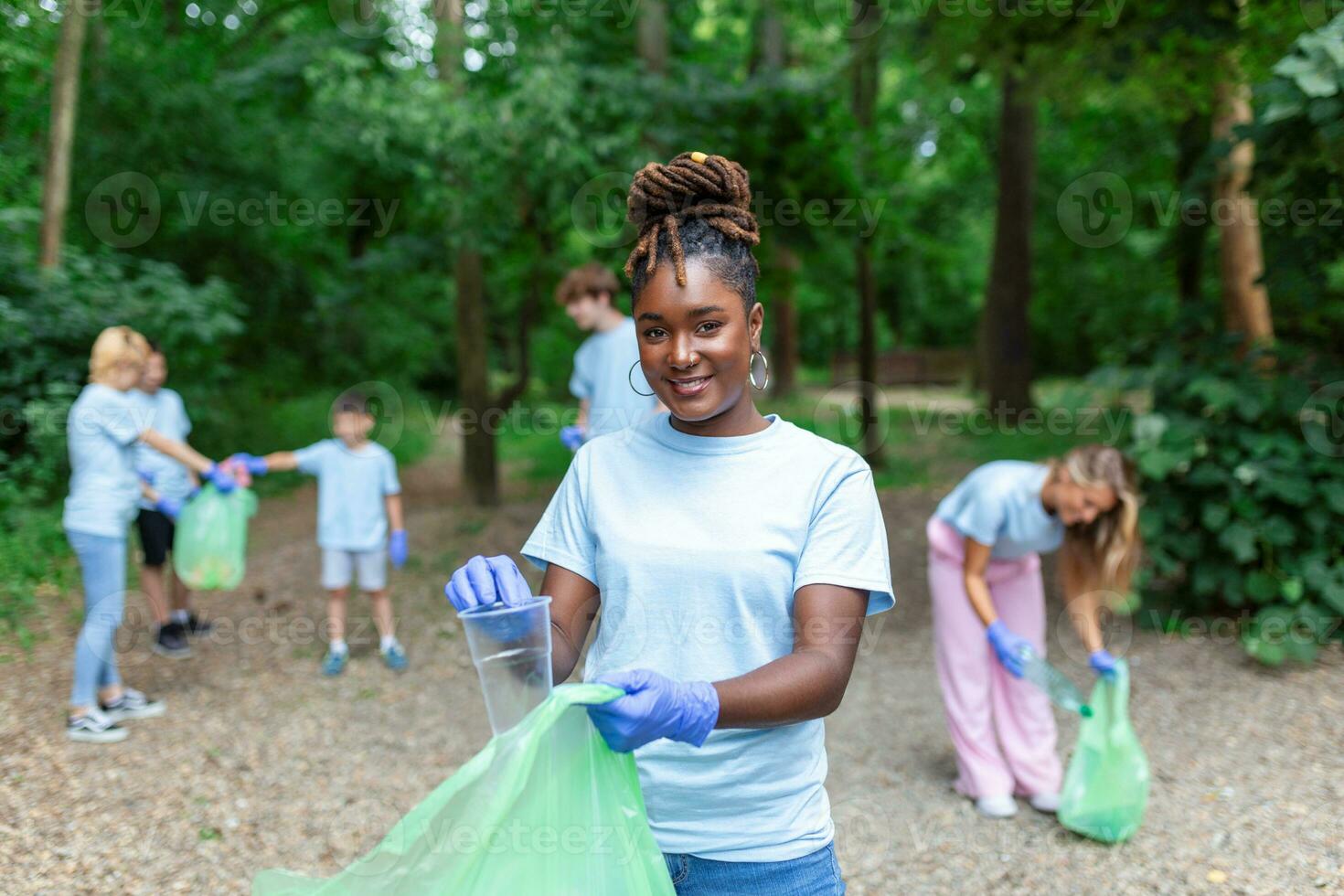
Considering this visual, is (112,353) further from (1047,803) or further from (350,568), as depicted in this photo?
(1047,803)

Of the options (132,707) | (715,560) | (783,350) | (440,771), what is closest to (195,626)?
(132,707)

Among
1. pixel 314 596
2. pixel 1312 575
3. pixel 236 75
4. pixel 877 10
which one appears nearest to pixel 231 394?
pixel 236 75

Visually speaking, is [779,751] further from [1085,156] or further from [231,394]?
[1085,156]

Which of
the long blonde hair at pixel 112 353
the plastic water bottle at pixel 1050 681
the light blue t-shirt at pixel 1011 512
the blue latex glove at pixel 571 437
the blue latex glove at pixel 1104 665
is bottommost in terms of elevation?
the plastic water bottle at pixel 1050 681

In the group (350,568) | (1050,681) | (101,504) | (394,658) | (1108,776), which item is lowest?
(394,658)

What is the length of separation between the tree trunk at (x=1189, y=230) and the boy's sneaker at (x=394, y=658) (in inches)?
283

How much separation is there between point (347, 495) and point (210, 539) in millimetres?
719

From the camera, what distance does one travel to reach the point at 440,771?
4344 millimetres

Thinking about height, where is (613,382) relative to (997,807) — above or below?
above

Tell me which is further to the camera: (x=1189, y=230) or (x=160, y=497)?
(x=1189, y=230)

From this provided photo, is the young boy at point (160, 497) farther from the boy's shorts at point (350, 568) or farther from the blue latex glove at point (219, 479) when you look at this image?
the boy's shorts at point (350, 568)

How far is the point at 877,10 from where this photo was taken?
384 inches

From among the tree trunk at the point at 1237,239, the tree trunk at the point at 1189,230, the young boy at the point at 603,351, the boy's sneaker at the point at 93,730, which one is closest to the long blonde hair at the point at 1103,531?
the young boy at the point at 603,351

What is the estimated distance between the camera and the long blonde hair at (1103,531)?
351 cm
